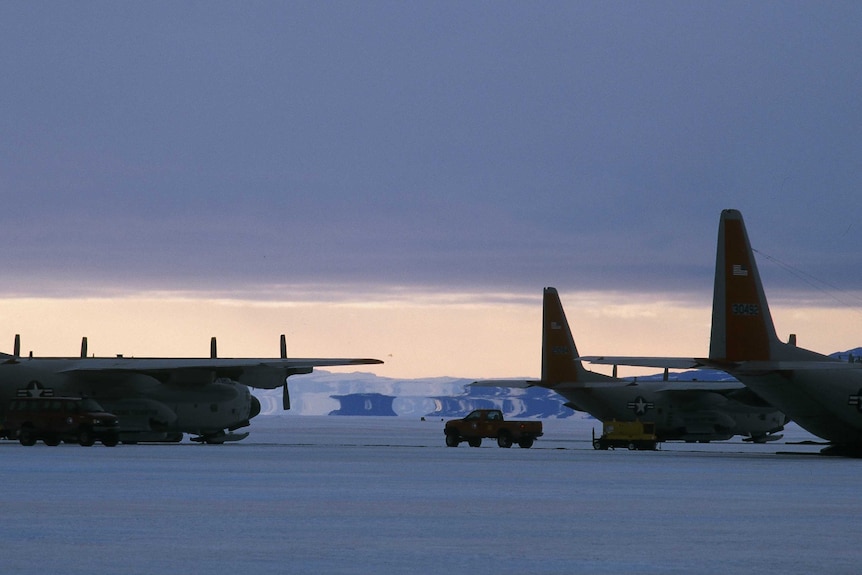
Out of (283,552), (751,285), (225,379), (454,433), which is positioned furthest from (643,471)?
(225,379)

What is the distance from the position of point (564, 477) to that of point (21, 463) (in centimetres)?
1646

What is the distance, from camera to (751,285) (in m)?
53.2

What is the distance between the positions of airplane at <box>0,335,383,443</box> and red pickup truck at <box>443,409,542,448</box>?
5.58 meters

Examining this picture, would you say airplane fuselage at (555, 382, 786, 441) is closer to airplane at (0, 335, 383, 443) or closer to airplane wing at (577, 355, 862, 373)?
airplane at (0, 335, 383, 443)

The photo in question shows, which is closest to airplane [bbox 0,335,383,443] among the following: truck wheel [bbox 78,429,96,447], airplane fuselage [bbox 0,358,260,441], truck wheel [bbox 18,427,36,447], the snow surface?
airplane fuselage [bbox 0,358,260,441]

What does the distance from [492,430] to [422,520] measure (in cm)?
4745

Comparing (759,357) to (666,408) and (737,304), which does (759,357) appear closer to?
(737,304)

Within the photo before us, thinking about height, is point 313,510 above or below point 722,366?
below

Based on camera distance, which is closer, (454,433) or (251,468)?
(251,468)

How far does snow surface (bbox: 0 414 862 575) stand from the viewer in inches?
635

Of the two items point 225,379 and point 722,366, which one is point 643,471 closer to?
point 722,366

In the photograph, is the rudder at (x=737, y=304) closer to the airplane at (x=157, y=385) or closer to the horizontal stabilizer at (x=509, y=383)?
the airplane at (x=157, y=385)

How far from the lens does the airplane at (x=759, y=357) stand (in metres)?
52.3

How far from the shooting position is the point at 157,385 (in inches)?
2753
